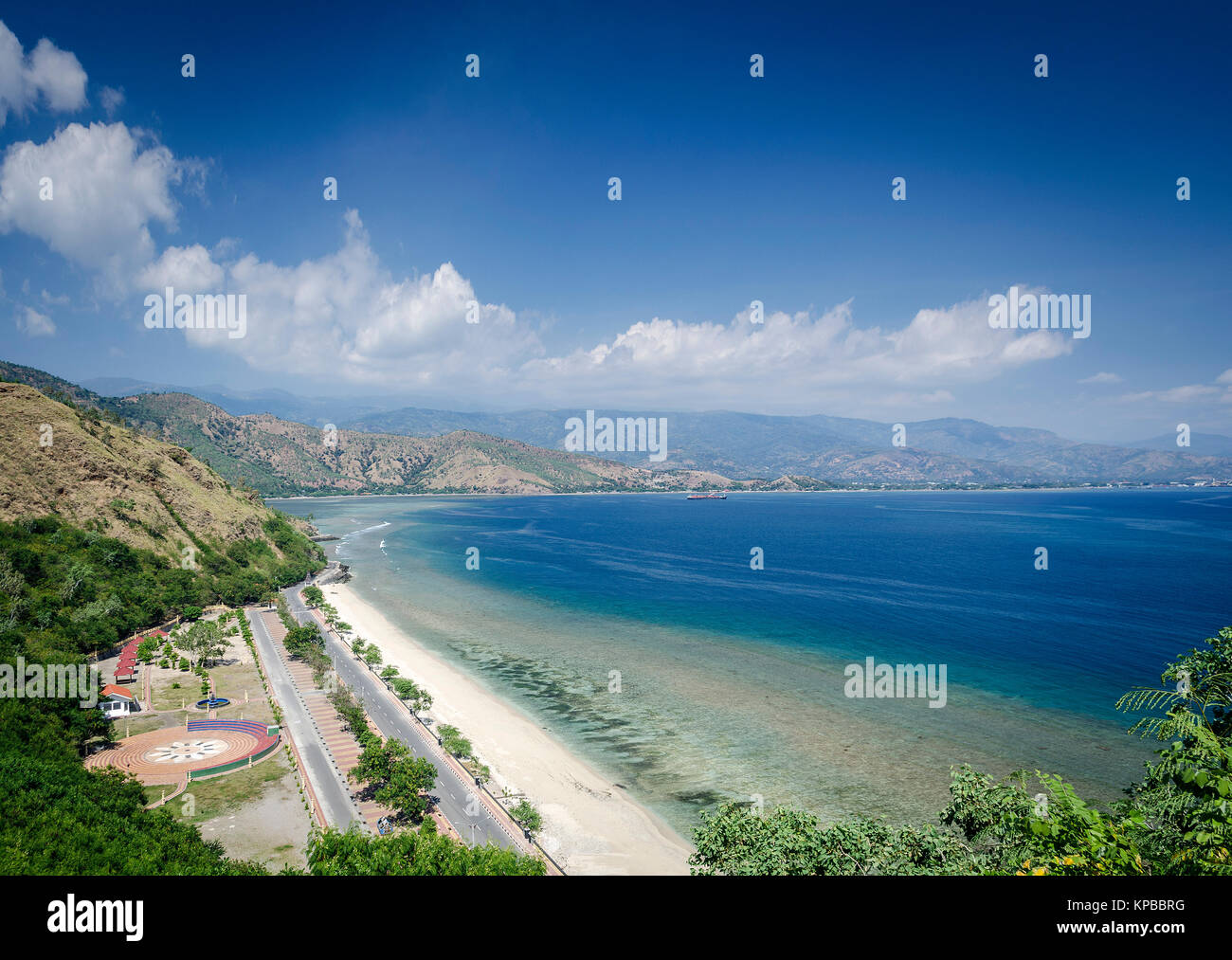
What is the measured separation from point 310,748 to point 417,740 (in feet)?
21.2

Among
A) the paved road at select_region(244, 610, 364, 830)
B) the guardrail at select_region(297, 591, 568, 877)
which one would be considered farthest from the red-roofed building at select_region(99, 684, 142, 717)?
the guardrail at select_region(297, 591, 568, 877)

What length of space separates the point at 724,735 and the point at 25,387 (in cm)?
8936

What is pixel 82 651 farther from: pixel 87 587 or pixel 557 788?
pixel 557 788

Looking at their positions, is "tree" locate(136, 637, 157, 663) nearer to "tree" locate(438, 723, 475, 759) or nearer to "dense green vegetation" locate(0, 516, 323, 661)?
"dense green vegetation" locate(0, 516, 323, 661)

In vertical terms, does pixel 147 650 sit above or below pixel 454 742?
above

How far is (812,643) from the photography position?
61500mm

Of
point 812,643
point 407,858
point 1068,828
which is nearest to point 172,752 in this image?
point 407,858

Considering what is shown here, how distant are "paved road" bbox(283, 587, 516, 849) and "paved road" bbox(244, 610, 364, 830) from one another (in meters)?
3.91

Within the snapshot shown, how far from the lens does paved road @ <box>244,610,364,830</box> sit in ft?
97.4
